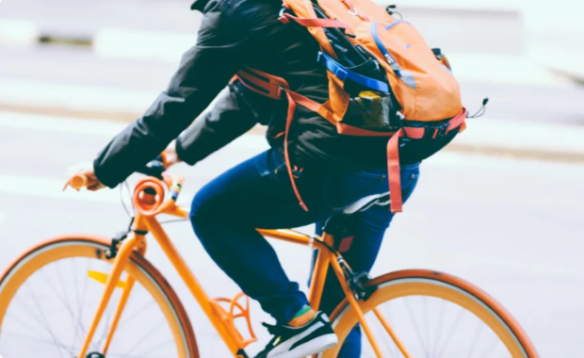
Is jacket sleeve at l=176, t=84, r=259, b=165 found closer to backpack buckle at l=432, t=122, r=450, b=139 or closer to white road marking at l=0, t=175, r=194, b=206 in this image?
backpack buckle at l=432, t=122, r=450, b=139

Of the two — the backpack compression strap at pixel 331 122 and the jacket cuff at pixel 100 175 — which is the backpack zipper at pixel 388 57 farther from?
the jacket cuff at pixel 100 175

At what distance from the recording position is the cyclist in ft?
6.92

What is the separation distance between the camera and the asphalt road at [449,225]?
13.4 feet

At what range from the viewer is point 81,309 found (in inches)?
125

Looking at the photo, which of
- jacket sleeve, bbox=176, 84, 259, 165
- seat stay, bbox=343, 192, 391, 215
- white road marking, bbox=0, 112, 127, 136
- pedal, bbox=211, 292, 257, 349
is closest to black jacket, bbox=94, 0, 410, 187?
seat stay, bbox=343, 192, 391, 215

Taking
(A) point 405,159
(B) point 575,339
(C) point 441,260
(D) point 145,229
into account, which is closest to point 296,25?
(A) point 405,159

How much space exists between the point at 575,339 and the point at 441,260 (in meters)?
0.95

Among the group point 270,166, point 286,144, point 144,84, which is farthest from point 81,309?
point 144,84

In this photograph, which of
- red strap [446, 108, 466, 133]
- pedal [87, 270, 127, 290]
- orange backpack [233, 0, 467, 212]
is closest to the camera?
orange backpack [233, 0, 467, 212]

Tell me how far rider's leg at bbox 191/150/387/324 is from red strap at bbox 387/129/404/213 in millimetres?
124

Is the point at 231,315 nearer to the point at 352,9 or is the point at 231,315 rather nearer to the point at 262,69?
the point at 262,69

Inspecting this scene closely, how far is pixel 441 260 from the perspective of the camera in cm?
450

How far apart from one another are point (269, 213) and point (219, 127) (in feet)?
1.60

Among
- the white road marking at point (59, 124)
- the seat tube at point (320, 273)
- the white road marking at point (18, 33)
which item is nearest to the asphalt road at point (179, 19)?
the white road marking at point (18, 33)
